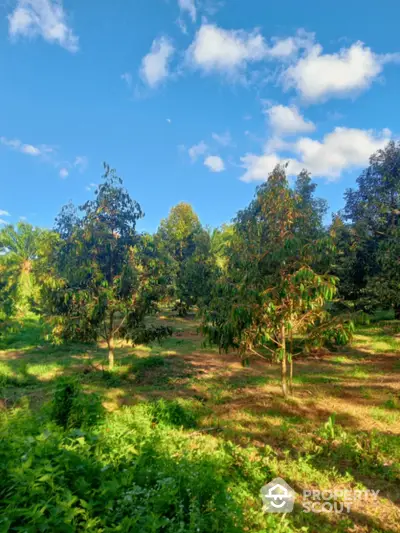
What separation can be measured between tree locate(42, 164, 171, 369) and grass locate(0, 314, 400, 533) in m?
2.23

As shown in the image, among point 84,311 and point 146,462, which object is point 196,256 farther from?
point 146,462

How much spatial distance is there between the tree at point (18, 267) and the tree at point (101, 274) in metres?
2.29

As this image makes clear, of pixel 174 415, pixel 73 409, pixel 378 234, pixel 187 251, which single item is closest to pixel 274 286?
pixel 174 415

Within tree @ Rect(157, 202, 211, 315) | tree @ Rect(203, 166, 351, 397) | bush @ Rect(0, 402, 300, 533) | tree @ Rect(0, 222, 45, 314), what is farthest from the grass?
tree @ Rect(157, 202, 211, 315)

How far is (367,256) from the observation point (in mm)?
15773

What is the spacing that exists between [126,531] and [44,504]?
84 cm

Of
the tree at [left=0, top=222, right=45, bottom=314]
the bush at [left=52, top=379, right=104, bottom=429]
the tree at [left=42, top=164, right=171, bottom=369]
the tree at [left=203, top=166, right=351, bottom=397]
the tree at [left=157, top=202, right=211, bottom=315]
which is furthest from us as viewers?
the tree at [left=157, top=202, right=211, bottom=315]

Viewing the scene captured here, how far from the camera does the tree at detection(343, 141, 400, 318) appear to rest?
1228cm

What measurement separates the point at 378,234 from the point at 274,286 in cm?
1005


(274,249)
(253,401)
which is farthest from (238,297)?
(253,401)

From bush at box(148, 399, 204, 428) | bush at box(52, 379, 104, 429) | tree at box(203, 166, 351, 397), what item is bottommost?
bush at box(148, 399, 204, 428)

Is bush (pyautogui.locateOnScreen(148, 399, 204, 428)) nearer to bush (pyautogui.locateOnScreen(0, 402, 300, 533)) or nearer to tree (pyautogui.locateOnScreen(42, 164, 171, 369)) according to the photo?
bush (pyautogui.locateOnScreen(0, 402, 300, 533))

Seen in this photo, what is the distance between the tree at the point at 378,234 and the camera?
12281mm

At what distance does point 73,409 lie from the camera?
638cm
